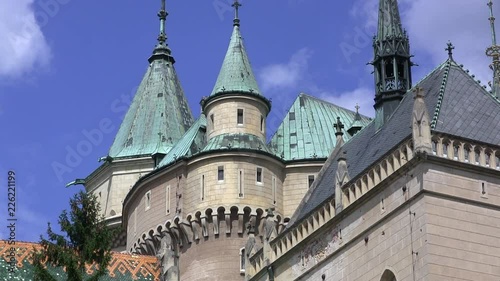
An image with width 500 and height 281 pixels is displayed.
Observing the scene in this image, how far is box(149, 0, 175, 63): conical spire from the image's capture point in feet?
215

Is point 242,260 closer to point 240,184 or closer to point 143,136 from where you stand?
point 240,184

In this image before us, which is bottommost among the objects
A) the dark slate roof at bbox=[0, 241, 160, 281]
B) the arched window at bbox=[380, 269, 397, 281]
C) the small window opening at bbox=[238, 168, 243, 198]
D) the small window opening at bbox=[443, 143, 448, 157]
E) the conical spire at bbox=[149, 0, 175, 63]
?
the arched window at bbox=[380, 269, 397, 281]

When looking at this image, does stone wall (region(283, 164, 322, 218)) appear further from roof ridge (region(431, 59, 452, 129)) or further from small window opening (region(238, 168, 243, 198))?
roof ridge (region(431, 59, 452, 129))

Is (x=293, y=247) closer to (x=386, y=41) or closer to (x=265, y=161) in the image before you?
(x=386, y=41)

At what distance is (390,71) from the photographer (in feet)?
141

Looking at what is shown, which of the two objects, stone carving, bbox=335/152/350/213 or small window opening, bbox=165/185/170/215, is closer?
stone carving, bbox=335/152/350/213

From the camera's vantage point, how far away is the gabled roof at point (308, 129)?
54.0 metres

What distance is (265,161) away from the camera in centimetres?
5150

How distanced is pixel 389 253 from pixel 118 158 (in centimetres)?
2988

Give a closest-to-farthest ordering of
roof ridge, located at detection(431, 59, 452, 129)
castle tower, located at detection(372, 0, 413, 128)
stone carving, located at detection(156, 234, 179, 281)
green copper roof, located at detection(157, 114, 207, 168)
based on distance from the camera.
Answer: roof ridge, located at detection(431, 59, 452, 129) < castle tower, located at detection(372, 0, 413, 128) < stone carving, located at detection(156, 234, 179, 281) < green copper roof, located at detection(157, 114, 207, 168)

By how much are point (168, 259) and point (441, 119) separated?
18367 mm

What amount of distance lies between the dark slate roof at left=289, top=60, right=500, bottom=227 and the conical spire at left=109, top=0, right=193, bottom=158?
61.4 ft

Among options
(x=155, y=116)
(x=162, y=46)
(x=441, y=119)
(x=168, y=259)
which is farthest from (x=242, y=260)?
(x=162, y=46)

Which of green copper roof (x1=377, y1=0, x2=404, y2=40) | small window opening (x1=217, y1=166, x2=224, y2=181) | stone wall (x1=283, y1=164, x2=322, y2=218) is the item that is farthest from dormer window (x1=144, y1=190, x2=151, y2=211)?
green copper roof (x1=377, y1=0, x2=404, y2=40)
